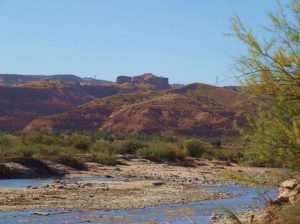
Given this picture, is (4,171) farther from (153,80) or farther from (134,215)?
(153,80)

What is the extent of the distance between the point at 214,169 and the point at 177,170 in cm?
351

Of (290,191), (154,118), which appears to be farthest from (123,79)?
(290,191)

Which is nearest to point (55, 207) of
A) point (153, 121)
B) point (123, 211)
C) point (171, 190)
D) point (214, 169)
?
point (123, 211)

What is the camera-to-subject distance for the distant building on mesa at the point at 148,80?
528 feet

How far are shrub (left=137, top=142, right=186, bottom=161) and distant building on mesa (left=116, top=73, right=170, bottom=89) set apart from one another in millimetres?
111425

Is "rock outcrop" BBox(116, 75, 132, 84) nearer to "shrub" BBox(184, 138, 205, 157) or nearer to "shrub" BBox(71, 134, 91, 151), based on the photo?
"shrub" BBox(184, 138, 205, 157)

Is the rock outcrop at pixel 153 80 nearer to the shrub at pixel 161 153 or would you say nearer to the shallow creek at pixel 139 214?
the shrub at pixel 161 153

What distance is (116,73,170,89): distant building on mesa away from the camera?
528ft

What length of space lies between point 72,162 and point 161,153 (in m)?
Result: 10.7

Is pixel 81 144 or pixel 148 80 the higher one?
pixel 148 80

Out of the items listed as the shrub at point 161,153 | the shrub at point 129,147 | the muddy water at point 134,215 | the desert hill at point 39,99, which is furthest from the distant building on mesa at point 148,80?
the muddy water at point 134,215

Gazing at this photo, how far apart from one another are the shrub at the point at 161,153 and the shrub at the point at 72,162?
8783 millimetres

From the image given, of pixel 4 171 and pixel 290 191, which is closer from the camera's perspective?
pixel 290 191

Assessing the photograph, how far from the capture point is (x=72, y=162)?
3306 centimetres
